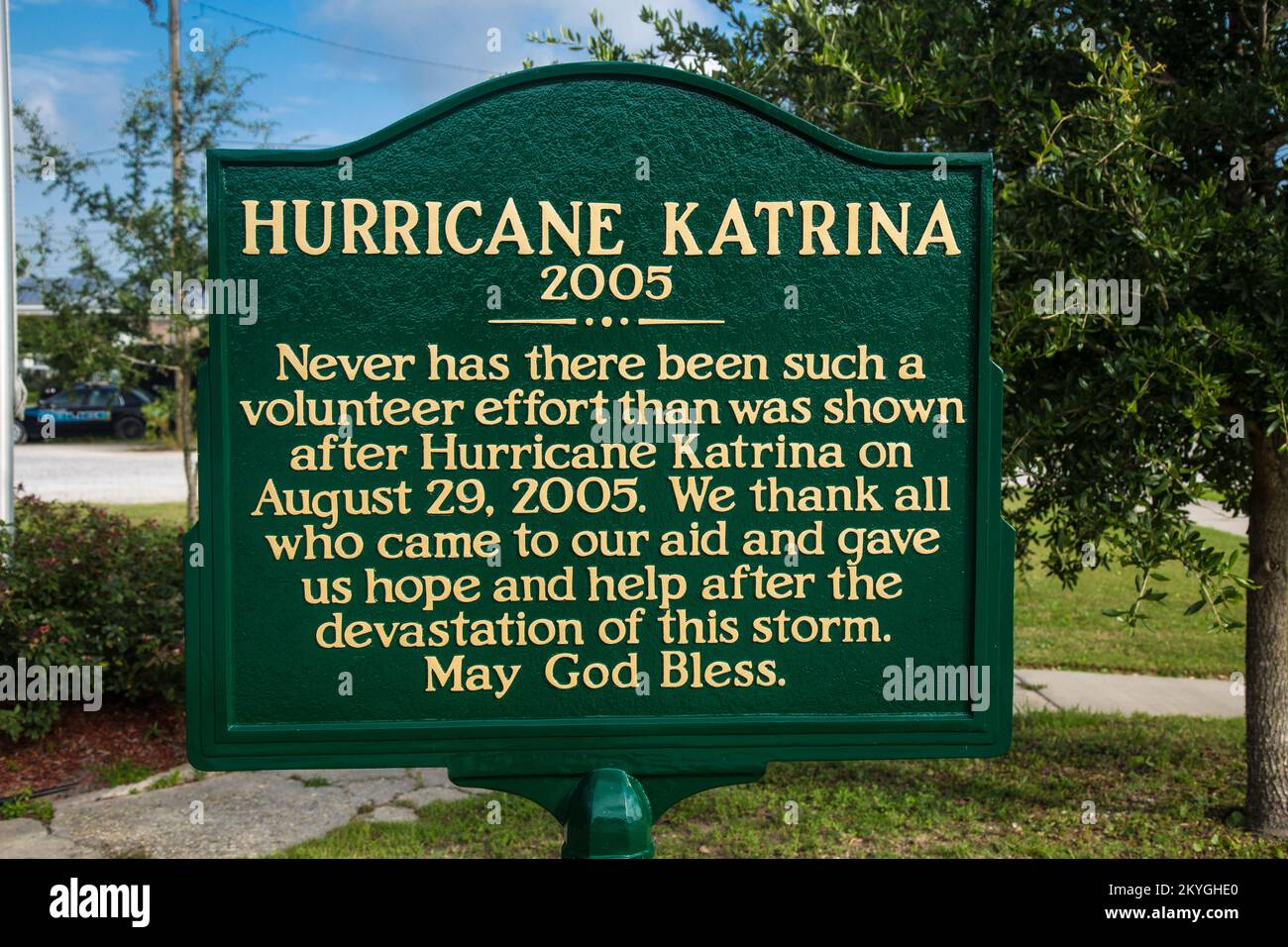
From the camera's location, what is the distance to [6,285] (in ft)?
20.3

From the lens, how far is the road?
52.9ft

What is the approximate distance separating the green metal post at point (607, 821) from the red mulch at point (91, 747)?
3721mm

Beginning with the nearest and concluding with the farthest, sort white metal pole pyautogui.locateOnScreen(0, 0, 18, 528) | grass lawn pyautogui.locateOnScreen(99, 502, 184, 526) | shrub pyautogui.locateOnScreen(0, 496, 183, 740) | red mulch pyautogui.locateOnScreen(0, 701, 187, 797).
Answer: red mulch pyautogui.locateOnScreen(0, 701, 187, 797) → shrub pyautogui.locateOnScreen(0, 496, 183, 740) → white metal pole pyautogui.locateOnScreen(0, 0, 18, 528) → grass lawn pyautogui.locateOnScreen(99, 502, 184, 526)

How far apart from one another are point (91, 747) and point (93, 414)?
25.1 meters

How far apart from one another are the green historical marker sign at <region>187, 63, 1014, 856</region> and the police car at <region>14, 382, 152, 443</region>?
90.6 ft

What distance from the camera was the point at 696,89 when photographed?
253 cm

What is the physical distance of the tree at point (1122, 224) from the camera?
3.70 meters
